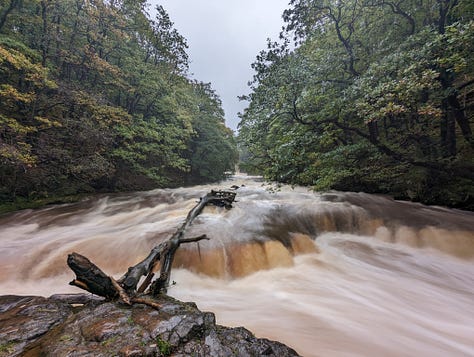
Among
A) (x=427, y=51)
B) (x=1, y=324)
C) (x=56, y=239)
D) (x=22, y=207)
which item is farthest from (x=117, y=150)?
(x=427, y=51)

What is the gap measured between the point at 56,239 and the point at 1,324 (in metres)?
3.25

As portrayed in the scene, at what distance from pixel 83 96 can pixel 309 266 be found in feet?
32.7

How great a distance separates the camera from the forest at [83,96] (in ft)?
21.9

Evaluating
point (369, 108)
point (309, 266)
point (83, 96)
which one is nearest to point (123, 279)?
point (309, 266)

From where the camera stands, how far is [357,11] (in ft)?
25.4

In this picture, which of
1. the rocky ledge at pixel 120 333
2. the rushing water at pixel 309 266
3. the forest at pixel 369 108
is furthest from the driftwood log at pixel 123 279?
the forest at pixel 369 108

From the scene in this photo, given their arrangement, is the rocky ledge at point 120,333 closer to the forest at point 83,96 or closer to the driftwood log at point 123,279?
the driftwood log at point 123,279

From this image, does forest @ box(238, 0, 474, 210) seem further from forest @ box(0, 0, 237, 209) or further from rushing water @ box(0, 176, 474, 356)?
forest @ box(0, 0, 237, 209)

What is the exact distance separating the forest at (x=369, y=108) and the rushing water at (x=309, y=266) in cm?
114

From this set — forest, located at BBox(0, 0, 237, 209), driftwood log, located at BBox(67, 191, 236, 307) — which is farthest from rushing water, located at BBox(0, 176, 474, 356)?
forest, located at BBox(0, 0, 237, 209)

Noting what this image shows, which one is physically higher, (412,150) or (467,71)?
(467,71)

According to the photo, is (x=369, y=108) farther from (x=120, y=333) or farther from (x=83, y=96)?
(x=83, y=96)

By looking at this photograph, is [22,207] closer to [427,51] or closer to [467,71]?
[427,51]

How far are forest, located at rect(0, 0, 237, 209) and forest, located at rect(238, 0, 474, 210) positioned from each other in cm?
657
